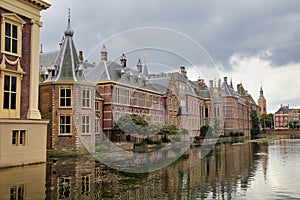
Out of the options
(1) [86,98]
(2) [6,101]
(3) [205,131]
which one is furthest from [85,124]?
(3) [205,131]

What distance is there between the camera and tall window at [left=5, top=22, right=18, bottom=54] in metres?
21.7

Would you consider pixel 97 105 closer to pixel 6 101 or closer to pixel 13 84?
pixel 13 84

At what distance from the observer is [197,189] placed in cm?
1338

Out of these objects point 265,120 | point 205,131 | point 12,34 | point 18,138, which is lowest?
point 205,131

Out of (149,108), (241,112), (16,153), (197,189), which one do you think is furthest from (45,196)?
(241,112)

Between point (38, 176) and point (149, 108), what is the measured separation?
110 feet

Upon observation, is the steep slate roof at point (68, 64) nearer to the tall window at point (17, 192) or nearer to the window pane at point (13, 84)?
the window pane at point (13, 84)

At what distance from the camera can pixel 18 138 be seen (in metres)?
21.5

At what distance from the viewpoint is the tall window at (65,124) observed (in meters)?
31.8

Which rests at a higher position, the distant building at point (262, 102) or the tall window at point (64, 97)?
the distant building at point (262, 102)

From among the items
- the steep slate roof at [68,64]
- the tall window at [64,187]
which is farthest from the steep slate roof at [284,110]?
the tall window at [64,187]

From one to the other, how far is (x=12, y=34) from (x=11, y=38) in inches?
11.8

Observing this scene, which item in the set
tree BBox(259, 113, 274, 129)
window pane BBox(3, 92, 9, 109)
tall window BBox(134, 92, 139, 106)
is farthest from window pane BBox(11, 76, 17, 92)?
tree BBox(259, 113, 274, 129)

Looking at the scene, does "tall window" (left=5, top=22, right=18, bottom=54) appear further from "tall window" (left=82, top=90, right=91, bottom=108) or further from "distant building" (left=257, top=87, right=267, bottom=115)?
"distant building" (left=257, top=87, right=267, bottom=115)
